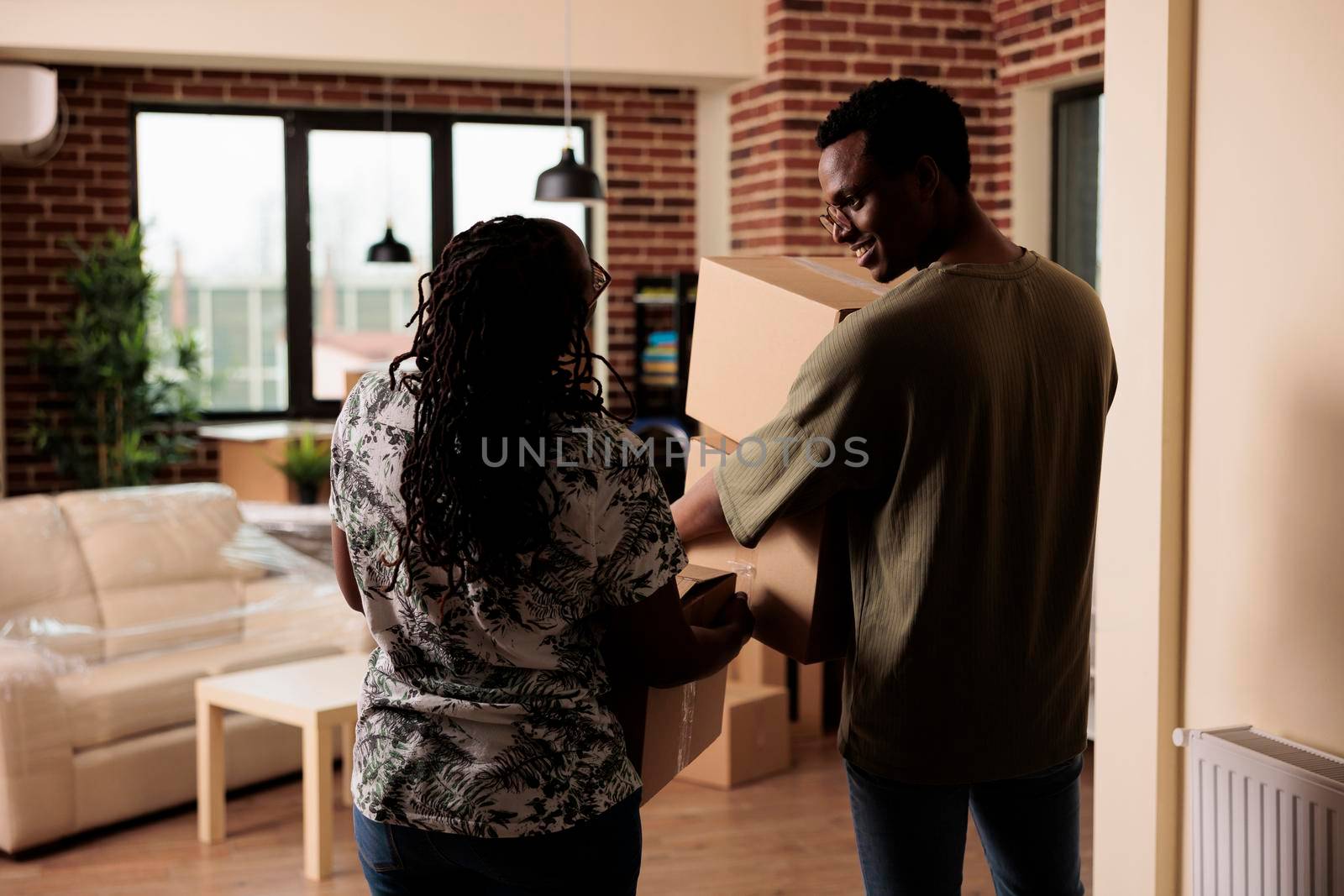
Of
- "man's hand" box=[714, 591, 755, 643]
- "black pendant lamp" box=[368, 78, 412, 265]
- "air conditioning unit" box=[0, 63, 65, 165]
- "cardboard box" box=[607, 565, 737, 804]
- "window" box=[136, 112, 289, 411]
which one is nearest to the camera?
"cardboard box" box=[607, 565, 737, 804]

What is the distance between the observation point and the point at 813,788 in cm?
384

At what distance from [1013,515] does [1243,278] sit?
2.76ft

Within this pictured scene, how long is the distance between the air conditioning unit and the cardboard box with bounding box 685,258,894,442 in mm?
4222

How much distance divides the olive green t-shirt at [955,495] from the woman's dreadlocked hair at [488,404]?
31 cm

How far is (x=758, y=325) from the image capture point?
173 centimetres

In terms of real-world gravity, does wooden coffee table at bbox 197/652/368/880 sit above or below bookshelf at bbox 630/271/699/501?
below

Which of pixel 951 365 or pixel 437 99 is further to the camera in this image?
pixel 437 99

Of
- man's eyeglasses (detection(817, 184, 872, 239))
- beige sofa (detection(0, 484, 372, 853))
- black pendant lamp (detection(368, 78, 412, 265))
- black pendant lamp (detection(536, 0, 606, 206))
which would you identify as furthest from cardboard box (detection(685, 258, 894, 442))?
black pendant lamp (detection(368, 78, 412, 265))

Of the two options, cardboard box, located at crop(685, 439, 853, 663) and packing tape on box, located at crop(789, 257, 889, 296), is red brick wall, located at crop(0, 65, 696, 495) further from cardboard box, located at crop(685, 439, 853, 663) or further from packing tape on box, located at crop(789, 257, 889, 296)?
cardboard box, located at crop(685, 439, 853, 663)

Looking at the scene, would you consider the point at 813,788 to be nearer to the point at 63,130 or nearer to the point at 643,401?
the point at 643,401

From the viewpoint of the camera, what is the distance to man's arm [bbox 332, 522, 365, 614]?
1.33m

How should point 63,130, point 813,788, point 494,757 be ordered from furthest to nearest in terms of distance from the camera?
point 63,130 → point 813,788 → point 494,757

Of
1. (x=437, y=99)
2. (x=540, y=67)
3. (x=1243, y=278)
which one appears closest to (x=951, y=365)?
(x=1243, y=278)

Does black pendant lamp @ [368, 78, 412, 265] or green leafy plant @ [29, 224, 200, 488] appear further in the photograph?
black pendant lamp @ [368, 78, 412, 265]
